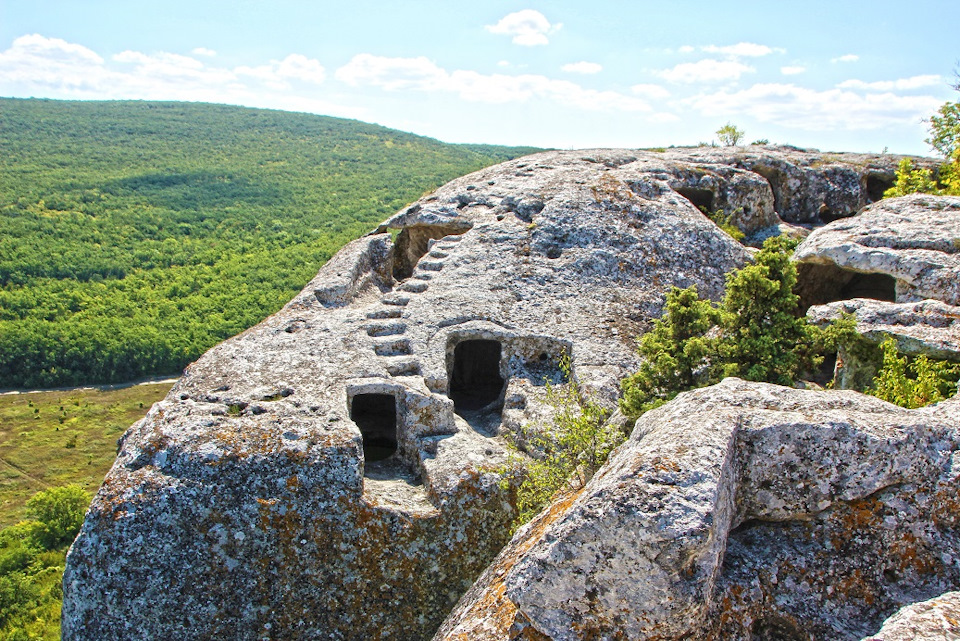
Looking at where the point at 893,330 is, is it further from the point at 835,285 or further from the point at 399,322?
the point at 399,322

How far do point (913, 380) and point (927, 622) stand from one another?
4.60 metres

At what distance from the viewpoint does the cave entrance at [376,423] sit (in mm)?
12797

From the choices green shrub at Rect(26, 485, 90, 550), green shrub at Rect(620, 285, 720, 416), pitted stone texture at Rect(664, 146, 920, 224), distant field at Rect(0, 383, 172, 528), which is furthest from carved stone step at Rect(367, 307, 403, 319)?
distant field at Rect(0, 383, 172, 528)

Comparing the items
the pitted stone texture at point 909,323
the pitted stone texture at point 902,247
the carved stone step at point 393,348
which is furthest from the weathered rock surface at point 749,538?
the carved stone step at point 393,348

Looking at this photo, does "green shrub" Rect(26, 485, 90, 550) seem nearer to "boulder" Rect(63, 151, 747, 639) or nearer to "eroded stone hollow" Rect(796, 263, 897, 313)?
"boulder" Rect(63, 151, 747, 639)

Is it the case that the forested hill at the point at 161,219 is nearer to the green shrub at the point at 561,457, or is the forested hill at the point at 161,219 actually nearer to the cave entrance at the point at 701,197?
the cave entrance at the point at 701,197

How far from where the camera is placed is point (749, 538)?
570 cm

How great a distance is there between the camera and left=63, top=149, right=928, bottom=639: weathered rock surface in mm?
8797

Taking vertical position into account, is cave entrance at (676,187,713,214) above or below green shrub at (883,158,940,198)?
below

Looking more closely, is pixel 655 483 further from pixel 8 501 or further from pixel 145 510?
pixel 8 501

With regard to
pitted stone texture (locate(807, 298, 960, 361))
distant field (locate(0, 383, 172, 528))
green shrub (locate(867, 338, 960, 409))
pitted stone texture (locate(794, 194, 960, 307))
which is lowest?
distant field (locate(0, 383, 172, 528))

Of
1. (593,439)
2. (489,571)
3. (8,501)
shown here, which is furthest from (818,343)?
(8,501)

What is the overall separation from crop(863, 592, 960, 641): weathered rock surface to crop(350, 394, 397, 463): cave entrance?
8.89m

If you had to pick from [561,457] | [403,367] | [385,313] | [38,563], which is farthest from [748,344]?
[38,563]
